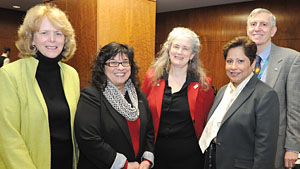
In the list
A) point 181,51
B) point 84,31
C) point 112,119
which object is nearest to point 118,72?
point 112,119

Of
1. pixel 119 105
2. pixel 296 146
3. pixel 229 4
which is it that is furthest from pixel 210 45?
pixel 119 105

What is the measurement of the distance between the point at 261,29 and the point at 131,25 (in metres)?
1.95

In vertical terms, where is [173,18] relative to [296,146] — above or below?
above

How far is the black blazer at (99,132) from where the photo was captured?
183 centimetres

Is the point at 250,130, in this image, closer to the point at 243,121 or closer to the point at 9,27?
the point at 243,121

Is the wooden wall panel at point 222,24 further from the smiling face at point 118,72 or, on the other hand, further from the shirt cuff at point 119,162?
the shirt cuff at point 119,162

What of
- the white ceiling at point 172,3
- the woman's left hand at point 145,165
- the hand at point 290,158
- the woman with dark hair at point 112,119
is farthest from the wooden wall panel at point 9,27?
the hand at point 290,158

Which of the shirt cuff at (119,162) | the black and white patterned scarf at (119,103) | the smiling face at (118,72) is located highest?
the smiling face at (118,72)

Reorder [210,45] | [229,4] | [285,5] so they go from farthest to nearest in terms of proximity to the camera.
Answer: [210,45], [229,4], [285,5]

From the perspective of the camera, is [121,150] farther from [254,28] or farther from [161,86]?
[254,28]

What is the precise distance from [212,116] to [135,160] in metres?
0.75

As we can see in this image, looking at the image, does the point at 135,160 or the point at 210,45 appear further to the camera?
the point at 210,45

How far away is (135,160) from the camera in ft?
6.61

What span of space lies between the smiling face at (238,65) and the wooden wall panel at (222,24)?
5.25m
